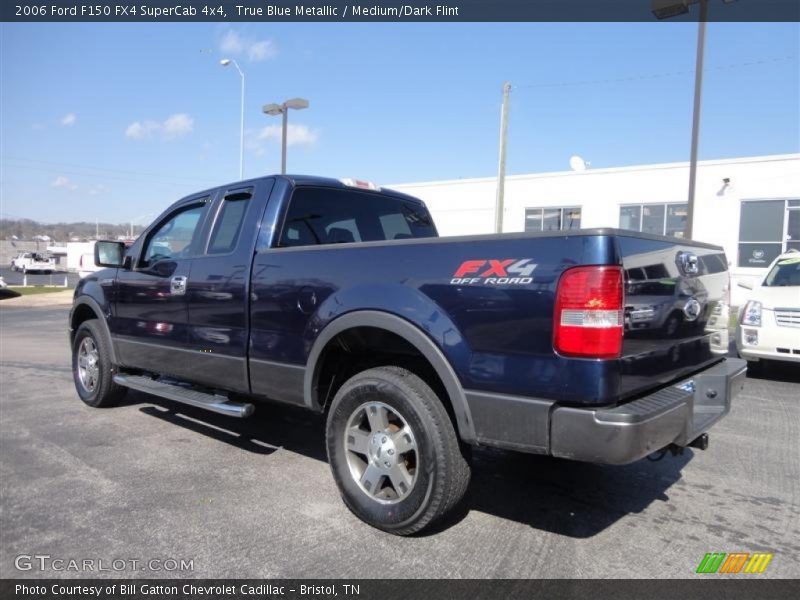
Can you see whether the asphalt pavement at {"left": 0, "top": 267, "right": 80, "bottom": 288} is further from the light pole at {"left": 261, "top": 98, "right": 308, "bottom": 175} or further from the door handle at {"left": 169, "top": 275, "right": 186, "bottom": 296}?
the door handle at {"left": 169, "top": 275, "right": 186, "bottom": 296}

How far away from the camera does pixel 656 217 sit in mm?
19766

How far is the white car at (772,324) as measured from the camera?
23.0 ft

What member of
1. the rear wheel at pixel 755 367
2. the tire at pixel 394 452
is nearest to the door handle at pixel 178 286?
the tire at pixel 394 452

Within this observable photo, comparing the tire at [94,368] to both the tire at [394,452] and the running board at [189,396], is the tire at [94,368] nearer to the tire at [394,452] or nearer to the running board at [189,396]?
the running board at [189,396]

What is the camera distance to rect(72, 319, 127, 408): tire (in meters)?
5.41

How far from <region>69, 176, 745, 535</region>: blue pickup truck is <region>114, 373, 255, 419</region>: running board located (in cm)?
2

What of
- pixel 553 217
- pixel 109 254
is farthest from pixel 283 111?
pixel 109 254

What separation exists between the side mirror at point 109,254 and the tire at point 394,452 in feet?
9.95

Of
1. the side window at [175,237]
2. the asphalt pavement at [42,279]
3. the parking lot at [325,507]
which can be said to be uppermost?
the side window at [175,237]

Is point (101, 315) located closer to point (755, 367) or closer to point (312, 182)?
point (312, 182)

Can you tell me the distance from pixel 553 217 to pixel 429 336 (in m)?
20.3

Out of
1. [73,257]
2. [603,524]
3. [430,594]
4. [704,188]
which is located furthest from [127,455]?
[73,257]

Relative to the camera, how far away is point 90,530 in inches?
121

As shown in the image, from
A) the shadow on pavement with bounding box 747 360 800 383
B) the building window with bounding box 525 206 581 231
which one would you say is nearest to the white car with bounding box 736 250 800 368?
the shadow on pavement with bounding box 747 360 800 383
